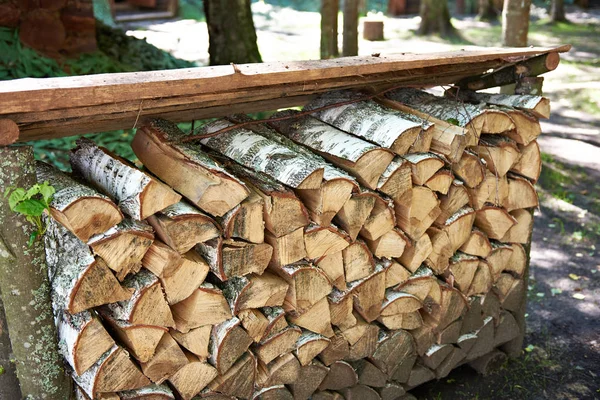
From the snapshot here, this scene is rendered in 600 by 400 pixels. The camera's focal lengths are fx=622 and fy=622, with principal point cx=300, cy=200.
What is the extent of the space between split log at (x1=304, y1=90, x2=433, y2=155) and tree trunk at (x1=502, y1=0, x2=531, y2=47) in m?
3.60

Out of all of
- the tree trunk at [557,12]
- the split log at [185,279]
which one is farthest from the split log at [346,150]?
the tree trunk at [557,12]

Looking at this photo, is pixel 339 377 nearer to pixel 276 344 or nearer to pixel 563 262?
pixel 276 344

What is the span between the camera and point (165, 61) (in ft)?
31.5

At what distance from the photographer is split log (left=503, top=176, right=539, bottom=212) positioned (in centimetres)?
383

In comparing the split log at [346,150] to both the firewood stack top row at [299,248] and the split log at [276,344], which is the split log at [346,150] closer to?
the firewood stack top row at [299,248]

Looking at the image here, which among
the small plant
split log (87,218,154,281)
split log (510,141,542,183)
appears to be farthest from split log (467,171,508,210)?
the small plant

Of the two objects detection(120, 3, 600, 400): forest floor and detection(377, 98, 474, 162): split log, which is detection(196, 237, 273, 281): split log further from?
detection(120, 3, 600, 400): forest floor

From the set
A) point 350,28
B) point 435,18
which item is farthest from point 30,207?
point 435,18

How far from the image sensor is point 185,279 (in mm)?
2650

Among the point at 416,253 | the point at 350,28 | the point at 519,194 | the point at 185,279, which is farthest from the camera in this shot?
the point at 350,28

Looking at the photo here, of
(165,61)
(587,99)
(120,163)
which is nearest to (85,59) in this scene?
(165,61)

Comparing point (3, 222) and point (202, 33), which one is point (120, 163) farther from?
point (202, 33)

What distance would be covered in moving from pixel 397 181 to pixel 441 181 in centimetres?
34

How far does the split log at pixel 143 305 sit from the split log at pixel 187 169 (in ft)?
1.29
